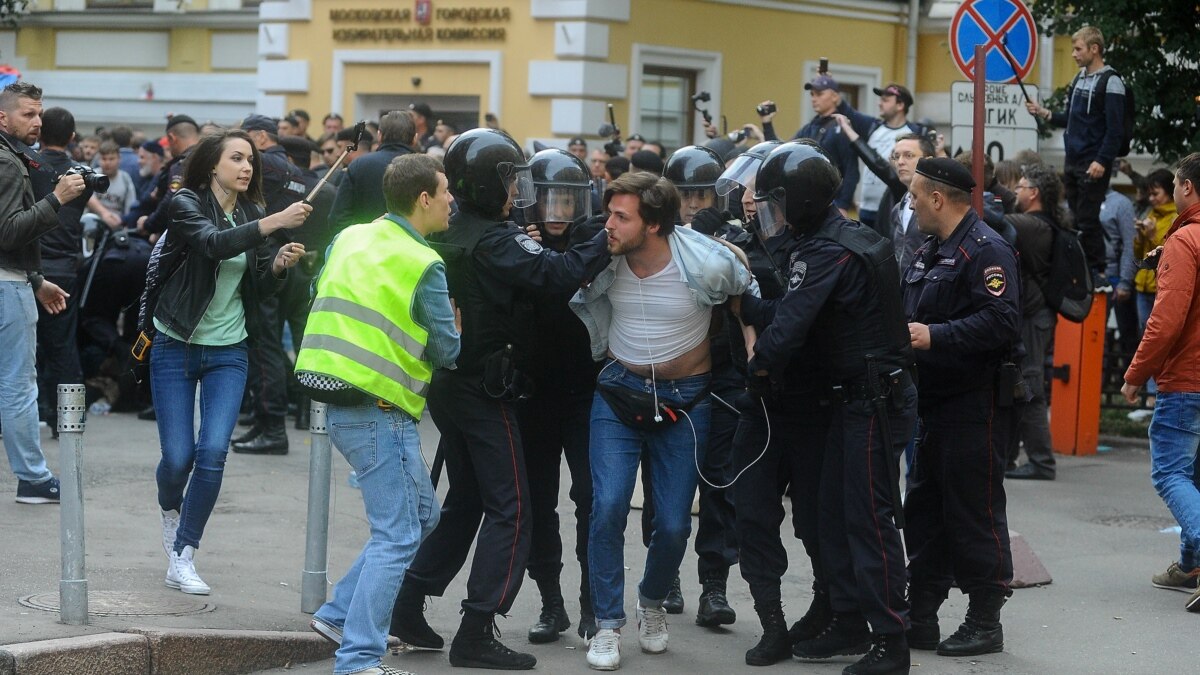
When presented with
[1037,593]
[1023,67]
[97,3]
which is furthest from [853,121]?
[97,3]

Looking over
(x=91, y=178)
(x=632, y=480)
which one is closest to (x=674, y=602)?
(x=632, y=480)

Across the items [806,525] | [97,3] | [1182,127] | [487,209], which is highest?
[97,3]

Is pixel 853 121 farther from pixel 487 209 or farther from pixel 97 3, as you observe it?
pixel 97 3

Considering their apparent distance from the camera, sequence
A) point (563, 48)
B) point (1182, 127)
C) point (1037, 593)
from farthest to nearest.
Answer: point (563, 48) → point (1182, 127) → point (1037, 593)

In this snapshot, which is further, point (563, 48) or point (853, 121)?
point (563, 48)

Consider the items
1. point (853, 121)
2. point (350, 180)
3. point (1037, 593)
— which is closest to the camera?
point (1037, 593)

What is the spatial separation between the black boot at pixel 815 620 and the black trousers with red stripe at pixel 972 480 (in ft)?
1.74

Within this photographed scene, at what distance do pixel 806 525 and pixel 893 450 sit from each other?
23.1 inches

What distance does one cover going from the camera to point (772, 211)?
662cm

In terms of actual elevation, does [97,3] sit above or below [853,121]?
above

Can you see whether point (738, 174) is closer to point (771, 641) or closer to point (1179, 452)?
point (771, 641)

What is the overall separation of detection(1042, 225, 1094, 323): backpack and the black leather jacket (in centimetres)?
570

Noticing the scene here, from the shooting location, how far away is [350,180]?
10.5 meters

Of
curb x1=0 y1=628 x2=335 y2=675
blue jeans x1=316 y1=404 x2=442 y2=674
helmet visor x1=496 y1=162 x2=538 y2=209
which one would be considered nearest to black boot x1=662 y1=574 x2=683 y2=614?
curb x1=0 y1=628 x2=335 y2=675
